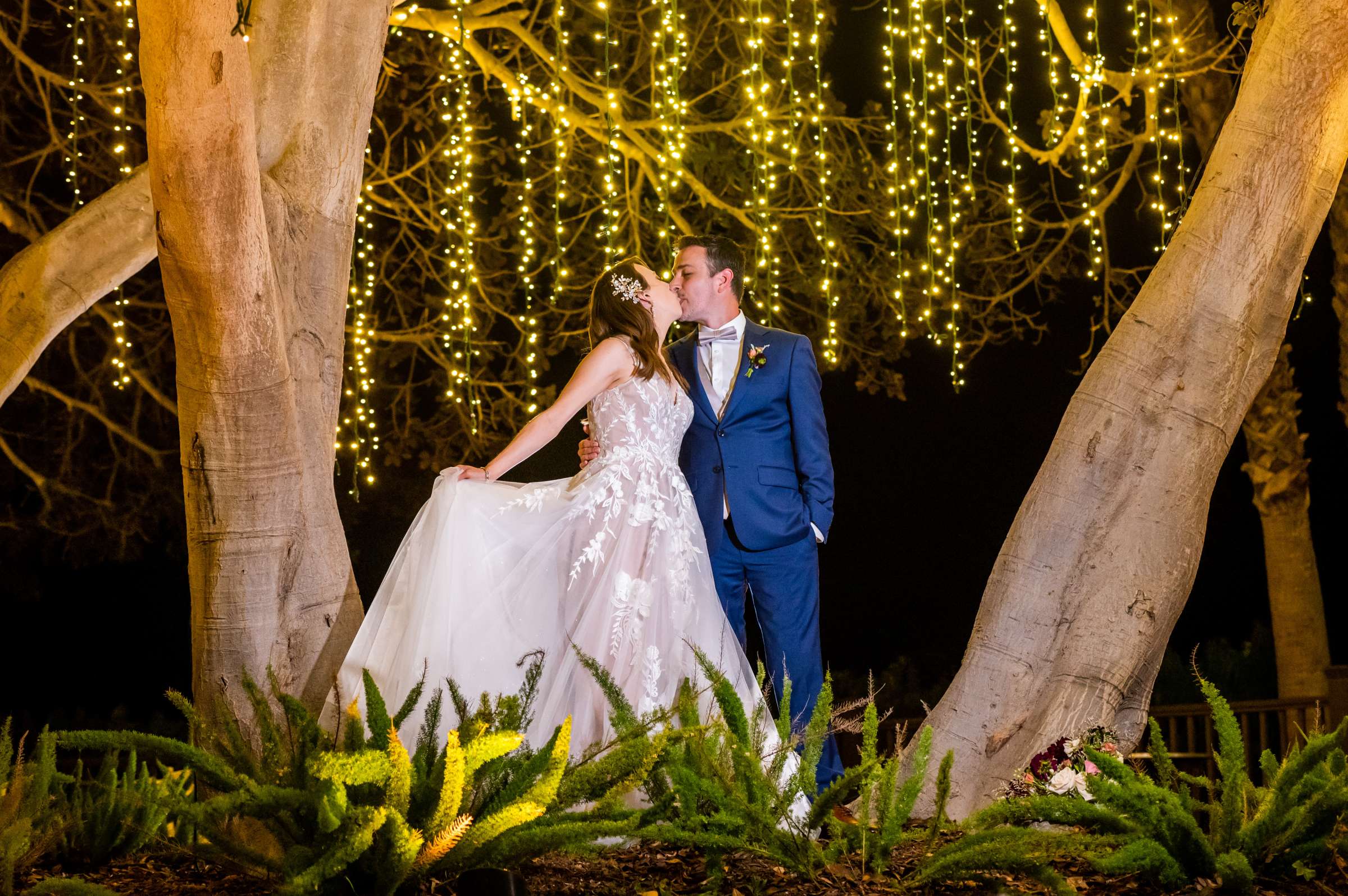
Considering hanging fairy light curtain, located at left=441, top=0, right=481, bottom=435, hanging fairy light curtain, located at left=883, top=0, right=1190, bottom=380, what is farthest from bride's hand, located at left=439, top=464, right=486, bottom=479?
hanging fairy light curtain, located at left=883, top=0, right=1190, bottom=380

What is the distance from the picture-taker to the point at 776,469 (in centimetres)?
496

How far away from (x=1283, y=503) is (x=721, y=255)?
6195mm

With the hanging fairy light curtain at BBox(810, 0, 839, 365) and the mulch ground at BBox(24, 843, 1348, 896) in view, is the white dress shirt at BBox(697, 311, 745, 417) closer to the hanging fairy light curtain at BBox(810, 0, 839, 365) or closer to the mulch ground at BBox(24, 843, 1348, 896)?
the mulch ground at BBox(24, 843, 1348, 896)

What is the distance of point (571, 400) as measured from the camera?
4586 mm

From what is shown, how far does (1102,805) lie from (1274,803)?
426mm

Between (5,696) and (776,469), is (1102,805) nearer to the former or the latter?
(776,469)

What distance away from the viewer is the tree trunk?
548 centimetres

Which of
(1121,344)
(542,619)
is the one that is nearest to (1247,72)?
(1121,344)

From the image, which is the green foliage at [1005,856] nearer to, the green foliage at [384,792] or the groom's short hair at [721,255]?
the green foliage at [384,792]

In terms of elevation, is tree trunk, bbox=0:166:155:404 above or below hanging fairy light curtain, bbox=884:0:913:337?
below

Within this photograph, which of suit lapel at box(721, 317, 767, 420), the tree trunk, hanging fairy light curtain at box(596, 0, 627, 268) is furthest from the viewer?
hanging fairy light curtain at box(596, 0, 627, 268)

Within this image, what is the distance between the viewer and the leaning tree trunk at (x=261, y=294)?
3.70 meters

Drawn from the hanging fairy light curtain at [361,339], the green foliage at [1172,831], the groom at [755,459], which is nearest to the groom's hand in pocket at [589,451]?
the groom at [755,459]

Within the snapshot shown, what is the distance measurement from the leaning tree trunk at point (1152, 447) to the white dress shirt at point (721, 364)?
39.0 inches
